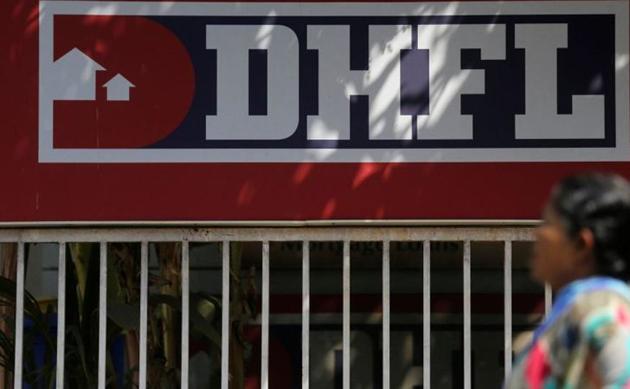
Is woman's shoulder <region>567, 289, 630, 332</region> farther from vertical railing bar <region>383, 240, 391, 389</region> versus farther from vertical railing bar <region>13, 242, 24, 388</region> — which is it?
vertical railing bar <region>13, 242, 24, 388</region>

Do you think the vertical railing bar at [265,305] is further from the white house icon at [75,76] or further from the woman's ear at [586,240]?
the woman's ear at [586,240]

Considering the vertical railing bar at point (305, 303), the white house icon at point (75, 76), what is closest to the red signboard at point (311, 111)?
the white house icon at point (75, 76)

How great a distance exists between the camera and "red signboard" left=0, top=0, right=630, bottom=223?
4.72m

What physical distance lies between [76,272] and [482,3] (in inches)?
79.9

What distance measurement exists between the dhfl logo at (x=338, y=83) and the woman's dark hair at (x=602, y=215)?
2209mm

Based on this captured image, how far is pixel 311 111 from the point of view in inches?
187

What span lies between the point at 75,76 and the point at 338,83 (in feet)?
3.33

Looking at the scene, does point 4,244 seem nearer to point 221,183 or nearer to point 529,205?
point 221,183

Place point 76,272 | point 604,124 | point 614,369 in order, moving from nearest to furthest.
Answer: point 614,369 < point 604,124 < point 76,272

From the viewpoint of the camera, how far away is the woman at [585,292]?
2410 millimetres

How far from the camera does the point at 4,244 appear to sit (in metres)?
5.29

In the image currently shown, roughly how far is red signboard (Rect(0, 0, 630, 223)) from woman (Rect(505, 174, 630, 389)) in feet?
7.17

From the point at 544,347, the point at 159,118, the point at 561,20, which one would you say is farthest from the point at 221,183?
the point at 544,347

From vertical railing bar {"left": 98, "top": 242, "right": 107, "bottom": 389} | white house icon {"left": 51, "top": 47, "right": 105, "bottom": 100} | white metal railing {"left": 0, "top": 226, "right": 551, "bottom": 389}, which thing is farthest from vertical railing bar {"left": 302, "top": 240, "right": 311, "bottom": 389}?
white house icon {"left": 51, "top": 47, "right": 105, "bottom": 100}
